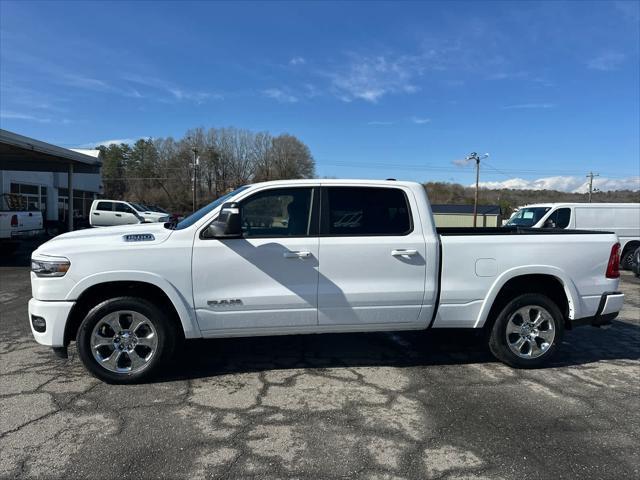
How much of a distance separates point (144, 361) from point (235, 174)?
66.8 metres

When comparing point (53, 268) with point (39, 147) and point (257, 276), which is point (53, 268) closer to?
point (257, 276)

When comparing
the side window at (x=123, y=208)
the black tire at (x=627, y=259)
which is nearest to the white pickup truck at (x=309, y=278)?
the black tire at (x=627, y=259)

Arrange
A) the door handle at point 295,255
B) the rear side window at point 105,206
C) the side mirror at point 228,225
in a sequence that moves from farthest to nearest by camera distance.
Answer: the rear side window at point 105,206 → the door handle at point 295,255 → the side mirror at point 228,225

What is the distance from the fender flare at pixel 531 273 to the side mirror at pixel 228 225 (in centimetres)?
257

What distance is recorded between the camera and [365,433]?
337 cm

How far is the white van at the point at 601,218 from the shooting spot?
13.7 metres

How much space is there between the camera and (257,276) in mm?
4199

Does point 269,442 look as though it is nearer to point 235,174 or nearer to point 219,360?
point 219,360

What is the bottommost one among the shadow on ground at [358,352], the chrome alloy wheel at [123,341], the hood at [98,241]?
the shadow on ground at [358,352]

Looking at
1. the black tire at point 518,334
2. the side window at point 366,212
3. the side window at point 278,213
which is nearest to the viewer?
the side window at point 278,213

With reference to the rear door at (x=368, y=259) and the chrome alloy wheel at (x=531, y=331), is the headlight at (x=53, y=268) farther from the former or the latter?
the chrome alloy wheel at (x=531, y=331)

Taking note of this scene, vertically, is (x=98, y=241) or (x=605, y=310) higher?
(x=98, y=241)

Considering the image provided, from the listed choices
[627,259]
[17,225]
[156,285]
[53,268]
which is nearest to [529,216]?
[627,259]

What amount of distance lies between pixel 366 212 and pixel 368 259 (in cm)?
49
